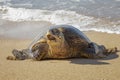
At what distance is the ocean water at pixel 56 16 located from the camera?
12297 mm

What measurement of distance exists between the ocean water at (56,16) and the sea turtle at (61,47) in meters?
2.89

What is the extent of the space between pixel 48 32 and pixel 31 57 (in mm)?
722

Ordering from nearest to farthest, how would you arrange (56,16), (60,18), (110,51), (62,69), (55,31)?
(62,69)
(55,31)
(110,51)
(60,18)
(56,16)

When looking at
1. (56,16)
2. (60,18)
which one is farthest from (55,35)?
(56,16)

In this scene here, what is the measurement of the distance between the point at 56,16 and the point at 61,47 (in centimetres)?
676

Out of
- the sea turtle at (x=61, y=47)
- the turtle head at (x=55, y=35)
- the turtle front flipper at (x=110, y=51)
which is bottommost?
the turtle front flipper at (x=110, y=51)

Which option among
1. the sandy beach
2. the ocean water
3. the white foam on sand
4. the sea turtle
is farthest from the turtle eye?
the white foam on sand

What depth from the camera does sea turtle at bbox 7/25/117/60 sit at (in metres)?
7.85

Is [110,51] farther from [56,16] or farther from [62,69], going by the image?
[56,16]

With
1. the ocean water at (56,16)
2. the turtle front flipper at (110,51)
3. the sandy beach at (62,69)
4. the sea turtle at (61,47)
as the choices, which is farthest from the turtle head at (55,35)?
the ocean water at (56,16)

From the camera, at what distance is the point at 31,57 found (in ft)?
26.8

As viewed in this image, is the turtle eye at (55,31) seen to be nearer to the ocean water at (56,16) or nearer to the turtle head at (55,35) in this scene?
the turtle head at (55,35)

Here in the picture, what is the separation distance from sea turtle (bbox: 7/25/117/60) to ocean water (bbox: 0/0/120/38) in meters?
2.89

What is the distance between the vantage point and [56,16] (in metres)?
14.5
